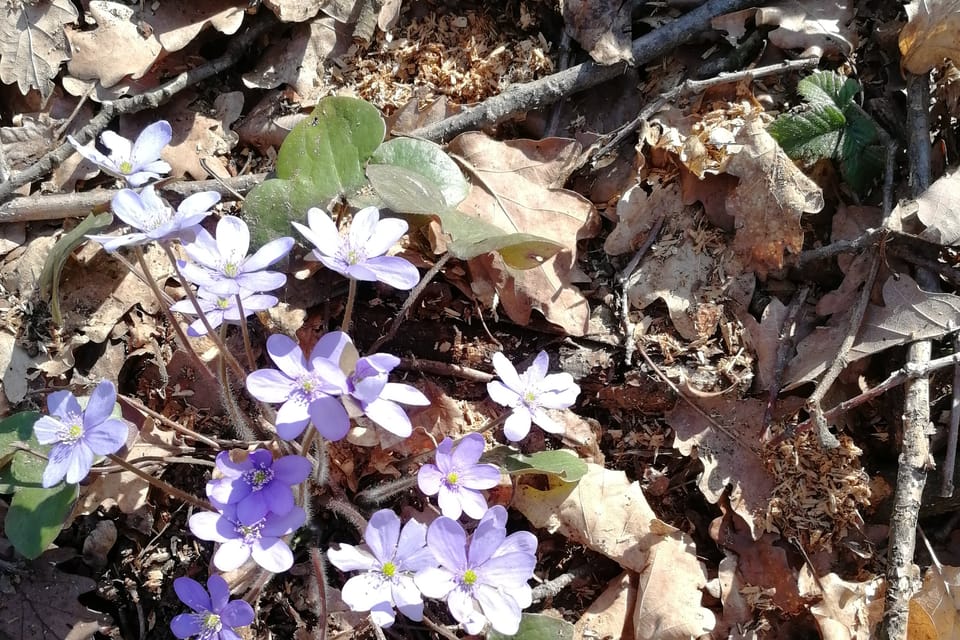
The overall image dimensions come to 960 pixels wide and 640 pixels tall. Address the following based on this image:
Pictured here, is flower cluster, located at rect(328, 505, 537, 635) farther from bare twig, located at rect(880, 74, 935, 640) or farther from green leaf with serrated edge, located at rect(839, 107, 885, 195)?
green leaf with serrated edge, located at rect(839, 107, 885, 195)

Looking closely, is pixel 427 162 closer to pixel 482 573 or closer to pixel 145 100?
pixel 145 100

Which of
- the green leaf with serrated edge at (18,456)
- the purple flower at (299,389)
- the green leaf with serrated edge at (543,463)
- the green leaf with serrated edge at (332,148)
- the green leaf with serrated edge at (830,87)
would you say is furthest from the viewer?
the green leaf with serrated edge at (830,87)

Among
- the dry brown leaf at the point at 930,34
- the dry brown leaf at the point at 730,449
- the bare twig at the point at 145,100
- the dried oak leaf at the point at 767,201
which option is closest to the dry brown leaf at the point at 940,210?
the dried oak leaf at the point at 767,201

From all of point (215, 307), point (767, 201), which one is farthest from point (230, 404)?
point (767, 201)

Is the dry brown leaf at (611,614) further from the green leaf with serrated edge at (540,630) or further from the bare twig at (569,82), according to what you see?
the bare twig at (569,82)

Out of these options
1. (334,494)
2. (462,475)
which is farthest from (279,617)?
(462,475)

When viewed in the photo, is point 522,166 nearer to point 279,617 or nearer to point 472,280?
point 472,280
